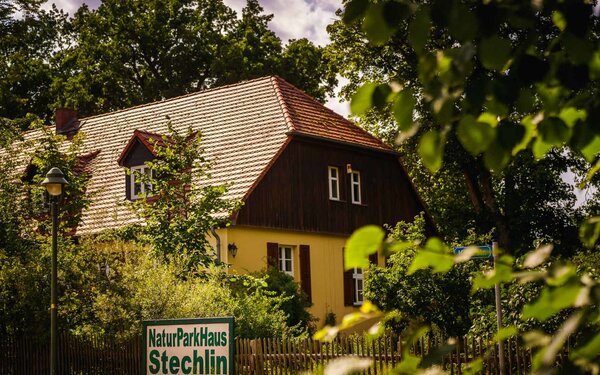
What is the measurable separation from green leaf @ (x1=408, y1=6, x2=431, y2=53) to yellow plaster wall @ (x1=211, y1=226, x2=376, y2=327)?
2519 centimetres

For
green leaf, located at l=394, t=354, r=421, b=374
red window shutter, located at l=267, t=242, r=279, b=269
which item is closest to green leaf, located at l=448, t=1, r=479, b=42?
green leaf, located at l=394, t=354, r=421, b=374

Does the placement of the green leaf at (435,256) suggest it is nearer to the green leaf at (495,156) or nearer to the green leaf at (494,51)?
the green leaf at (495,156)

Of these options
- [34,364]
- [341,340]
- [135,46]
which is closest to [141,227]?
[34,364]

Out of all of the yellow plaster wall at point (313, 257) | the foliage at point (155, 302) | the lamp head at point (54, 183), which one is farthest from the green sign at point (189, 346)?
the yellow plaster wall at point (313, 257)

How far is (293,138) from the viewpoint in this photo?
1180 inches

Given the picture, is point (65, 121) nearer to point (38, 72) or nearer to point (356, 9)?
point (38, 72)

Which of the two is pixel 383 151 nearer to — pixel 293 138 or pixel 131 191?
pixel 293 138

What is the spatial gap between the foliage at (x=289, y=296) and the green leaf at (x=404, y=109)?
22.2 metres

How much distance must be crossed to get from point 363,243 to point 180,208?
67.4 feet

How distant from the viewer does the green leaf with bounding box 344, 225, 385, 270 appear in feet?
6.10

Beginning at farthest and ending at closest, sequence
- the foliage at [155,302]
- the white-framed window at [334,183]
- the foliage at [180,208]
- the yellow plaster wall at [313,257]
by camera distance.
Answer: the white-framed window at [334,183] < the yellow plaster wall at [313,257] < the foliage at [180,208] < the foliage at [155,302]

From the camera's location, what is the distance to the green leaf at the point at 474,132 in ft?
6.45

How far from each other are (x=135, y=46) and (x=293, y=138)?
22.0 m

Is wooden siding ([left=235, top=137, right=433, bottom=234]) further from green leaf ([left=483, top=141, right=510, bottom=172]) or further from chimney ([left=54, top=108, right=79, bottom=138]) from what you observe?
green leaf ([left=483, top=141, right=510, bottom=172])
